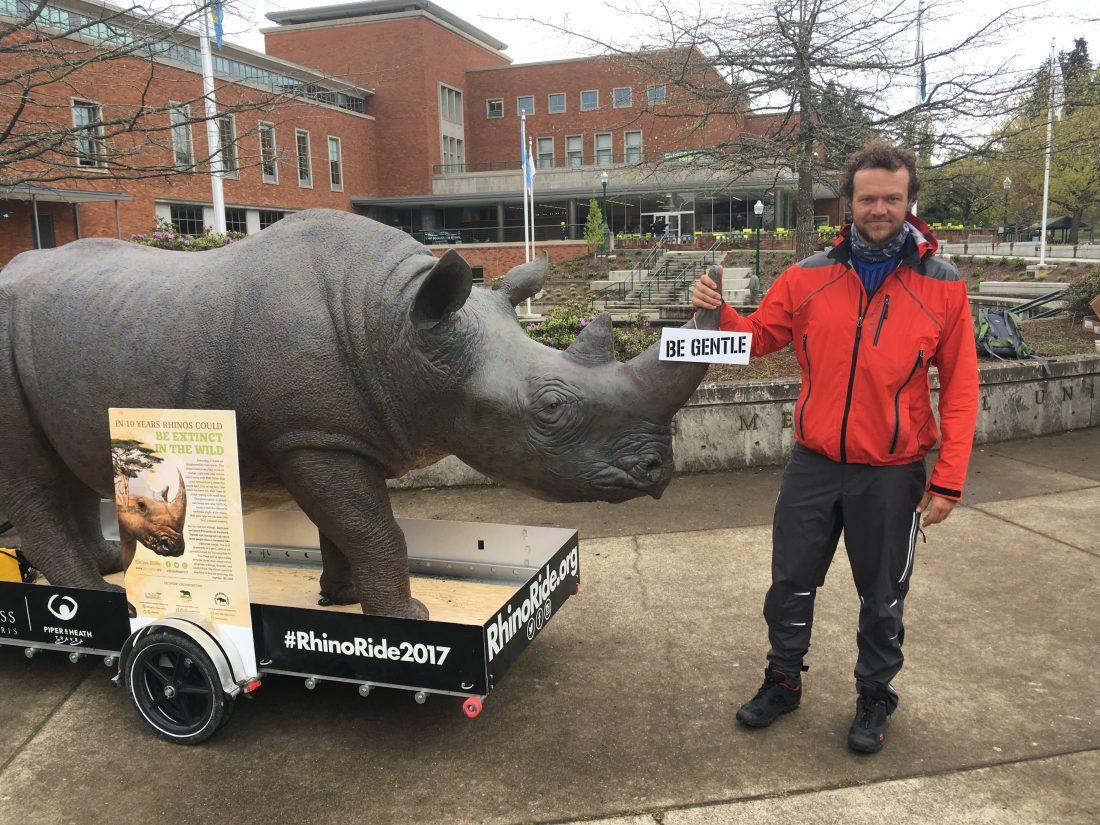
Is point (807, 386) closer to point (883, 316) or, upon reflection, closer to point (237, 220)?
point (883, 316)

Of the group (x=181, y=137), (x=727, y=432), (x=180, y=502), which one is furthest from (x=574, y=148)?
(x=180, y=502)

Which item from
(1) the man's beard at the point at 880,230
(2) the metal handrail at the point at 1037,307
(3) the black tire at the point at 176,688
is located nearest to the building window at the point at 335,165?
(2) the metal handrail at the point at 1037,307

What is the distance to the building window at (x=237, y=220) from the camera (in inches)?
1478

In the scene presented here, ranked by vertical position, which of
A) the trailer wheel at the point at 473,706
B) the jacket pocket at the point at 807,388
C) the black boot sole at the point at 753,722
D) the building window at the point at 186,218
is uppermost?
the building window at the point at 186,218

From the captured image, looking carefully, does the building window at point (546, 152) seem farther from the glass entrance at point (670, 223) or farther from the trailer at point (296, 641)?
the trailer at point (296, 641)

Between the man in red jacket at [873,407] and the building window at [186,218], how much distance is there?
3556cm

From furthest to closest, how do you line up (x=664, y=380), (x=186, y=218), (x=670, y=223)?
(x=670, y=223) < (x=186, y=218) < (x=664, y=380)

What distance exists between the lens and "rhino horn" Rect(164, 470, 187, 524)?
3456 millimetres

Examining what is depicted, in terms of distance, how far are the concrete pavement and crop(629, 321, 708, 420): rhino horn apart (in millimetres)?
1471

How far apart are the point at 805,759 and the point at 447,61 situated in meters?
53.1

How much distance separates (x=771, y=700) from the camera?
12.1 ft

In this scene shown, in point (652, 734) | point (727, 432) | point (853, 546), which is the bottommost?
point (652, 734)

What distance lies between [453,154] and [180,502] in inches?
2054

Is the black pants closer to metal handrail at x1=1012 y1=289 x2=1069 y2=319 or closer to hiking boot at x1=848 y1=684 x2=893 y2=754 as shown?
hiking boot at x1=848 y1=684 x2=893 y2=754
